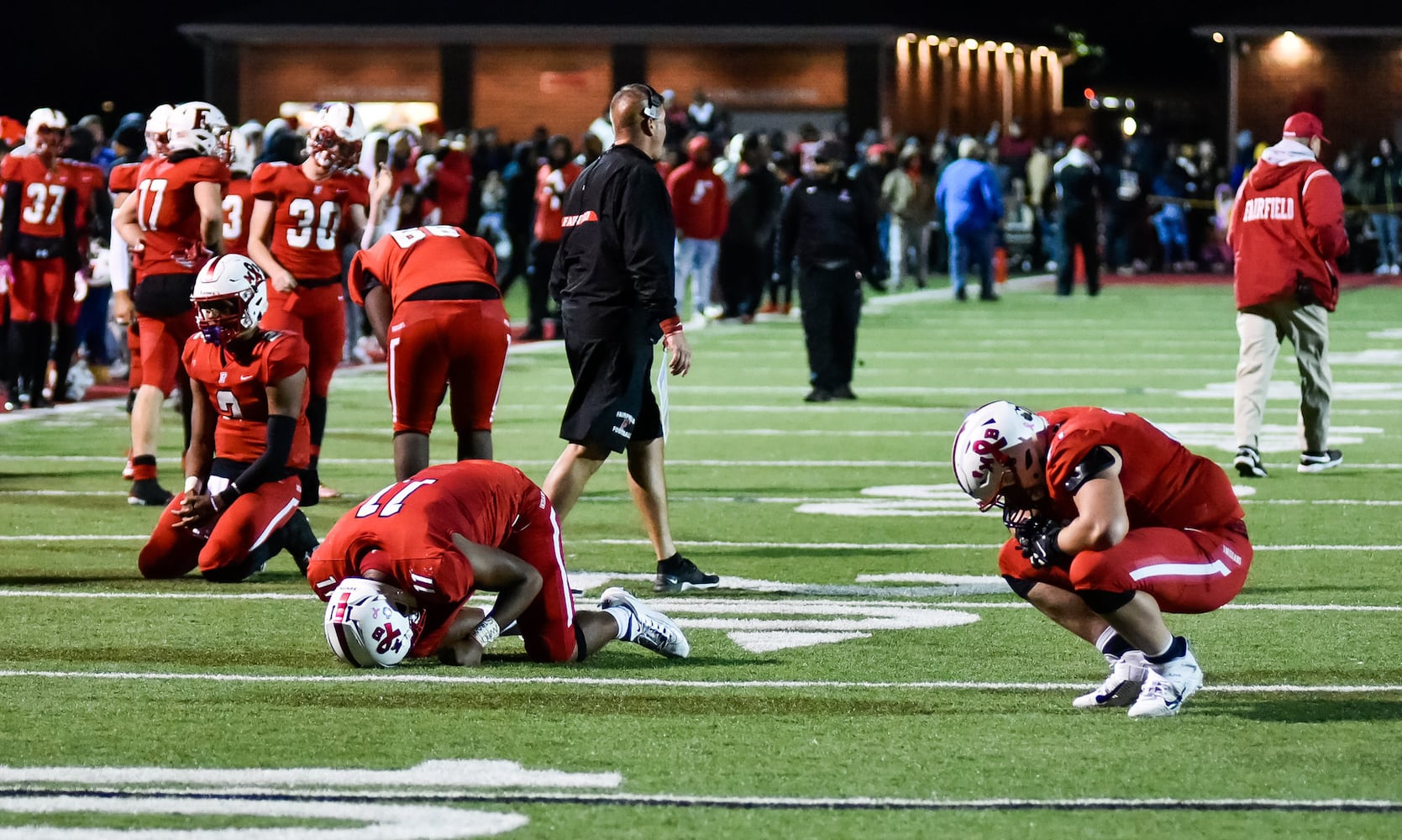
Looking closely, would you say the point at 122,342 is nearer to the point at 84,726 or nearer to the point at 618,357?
the point at 618,357

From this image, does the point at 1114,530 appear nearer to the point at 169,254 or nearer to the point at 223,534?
the point at 223,534

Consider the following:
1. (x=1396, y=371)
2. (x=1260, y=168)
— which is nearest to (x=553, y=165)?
(x=1396, y=371)

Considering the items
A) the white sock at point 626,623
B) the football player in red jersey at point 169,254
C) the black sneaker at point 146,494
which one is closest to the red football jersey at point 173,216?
the football player in red jersey at point 169,254

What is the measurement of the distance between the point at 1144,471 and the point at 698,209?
16122mm

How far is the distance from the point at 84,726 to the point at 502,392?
10.4 m

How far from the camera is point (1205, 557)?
6.14 metres

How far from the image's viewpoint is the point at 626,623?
22.7 feet

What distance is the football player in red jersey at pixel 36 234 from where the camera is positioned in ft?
47.3

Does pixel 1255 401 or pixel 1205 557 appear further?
pixel 1255 401

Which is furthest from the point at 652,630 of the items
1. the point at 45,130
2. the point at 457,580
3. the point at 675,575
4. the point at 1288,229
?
the point at 45,130

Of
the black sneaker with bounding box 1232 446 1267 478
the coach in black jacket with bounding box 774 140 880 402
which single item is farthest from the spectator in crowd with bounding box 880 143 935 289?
the black sneaker with bounding box 1232 446 1267 478

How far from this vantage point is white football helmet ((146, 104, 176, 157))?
10.8 m

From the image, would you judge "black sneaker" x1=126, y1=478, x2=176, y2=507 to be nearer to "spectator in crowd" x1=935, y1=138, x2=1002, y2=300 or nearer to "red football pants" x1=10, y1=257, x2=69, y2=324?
"red football pants" x1=10, y1=257, x2=69, y2=324

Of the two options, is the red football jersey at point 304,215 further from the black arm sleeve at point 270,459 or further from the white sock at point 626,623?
the white sock at point 626,623
